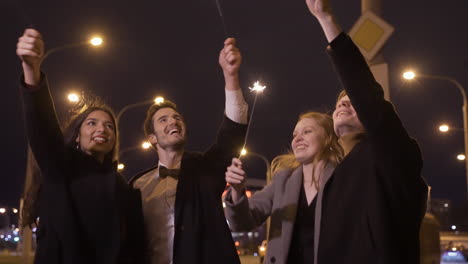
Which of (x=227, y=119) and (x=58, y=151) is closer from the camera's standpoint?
(x=58, y=151)

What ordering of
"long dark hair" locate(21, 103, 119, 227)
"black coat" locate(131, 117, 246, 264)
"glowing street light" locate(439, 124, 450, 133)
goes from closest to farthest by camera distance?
1. "long dark hair" locate(21, 103, 119, 227)
2. "black coat" locate(131, 117, 246, 264)
3. "glowing street light" locate(439, 124, 450, 133)

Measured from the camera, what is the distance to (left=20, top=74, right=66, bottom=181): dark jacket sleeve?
4.25 metres

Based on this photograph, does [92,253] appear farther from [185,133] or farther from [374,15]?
[374,15]

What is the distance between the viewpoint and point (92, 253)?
184 inches

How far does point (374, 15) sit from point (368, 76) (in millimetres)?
2494

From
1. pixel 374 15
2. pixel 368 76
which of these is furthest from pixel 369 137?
pixel 374 15

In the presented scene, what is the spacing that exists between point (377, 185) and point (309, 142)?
1819mm

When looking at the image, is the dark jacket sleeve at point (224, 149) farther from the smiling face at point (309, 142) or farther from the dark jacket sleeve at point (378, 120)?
the dark jacket sleeve at point (378, 120)

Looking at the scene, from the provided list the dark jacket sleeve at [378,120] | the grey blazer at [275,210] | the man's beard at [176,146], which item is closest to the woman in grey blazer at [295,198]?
the grey blazer at [275,210]

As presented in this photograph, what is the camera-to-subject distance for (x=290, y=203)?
5.30m

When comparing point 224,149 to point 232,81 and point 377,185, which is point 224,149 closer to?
point 232,81

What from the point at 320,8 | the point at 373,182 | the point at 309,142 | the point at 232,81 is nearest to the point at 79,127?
the point at 232,81

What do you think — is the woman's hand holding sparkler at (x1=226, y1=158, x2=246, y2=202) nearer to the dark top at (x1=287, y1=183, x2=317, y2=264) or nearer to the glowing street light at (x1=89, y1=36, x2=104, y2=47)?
the dark top at (x1=287, y1=183, x2=317, y2=264)

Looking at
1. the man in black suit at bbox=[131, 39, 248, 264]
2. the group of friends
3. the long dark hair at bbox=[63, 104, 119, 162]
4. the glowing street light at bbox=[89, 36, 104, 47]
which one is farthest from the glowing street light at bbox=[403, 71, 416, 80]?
the long dark hair at bbox=[63, 104, 119, 162]
